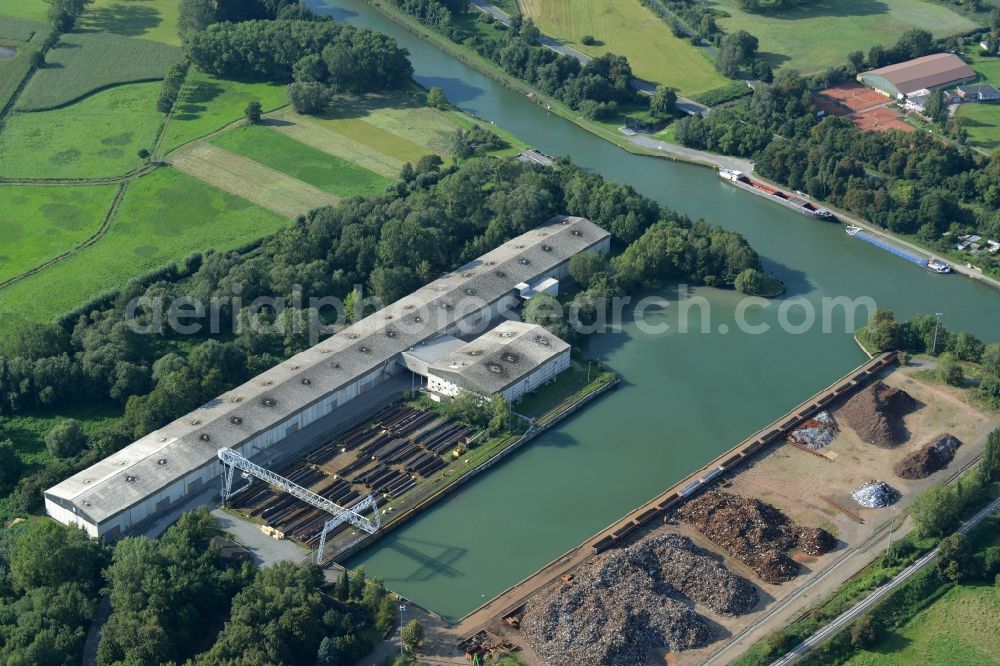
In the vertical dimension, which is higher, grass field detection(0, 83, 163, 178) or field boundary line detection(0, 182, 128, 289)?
grass field detection(0, 83, 163, 178)

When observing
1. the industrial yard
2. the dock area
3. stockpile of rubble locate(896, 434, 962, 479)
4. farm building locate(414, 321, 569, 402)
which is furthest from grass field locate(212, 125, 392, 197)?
stockpile of rubble locate(896, 434, 962, 479)

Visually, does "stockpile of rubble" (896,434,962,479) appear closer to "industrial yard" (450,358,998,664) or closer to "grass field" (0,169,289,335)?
"industrial yard" (450,358,998,664)

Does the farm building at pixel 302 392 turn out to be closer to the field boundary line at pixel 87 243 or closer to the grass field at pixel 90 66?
the field boundary line at pixel 87 243

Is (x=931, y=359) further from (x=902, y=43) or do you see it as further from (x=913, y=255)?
(x=902, y=43)

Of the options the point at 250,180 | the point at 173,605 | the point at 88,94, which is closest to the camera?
the point at 173,605

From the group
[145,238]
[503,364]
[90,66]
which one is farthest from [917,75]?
[90,66]

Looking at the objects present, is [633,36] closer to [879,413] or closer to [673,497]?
[879,413]
